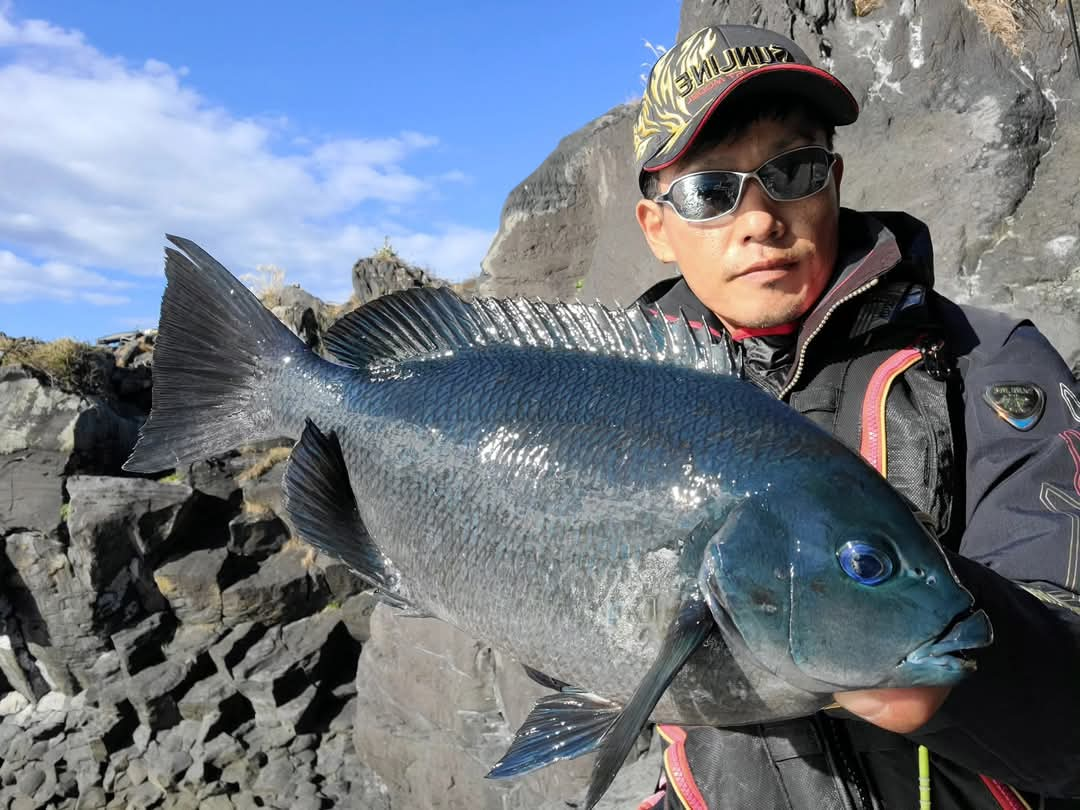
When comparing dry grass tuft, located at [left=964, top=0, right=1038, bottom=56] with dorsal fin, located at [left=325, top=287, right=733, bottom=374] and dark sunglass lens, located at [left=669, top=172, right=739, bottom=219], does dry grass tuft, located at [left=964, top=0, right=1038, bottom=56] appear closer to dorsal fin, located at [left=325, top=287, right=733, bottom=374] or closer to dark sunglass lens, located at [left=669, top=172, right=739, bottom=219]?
dark sunglass lens, located at [left=669, top=172, right=739, bottom=219]

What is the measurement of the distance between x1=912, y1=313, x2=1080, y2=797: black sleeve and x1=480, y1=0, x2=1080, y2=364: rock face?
276 cm

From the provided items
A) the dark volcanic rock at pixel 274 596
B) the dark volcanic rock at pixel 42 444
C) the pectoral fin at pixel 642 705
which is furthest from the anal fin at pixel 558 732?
the dark volcanic rock at pixel 42 444

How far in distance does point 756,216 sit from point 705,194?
0.14m

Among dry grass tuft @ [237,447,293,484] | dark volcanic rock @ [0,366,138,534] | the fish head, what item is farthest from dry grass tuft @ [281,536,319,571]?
the fish head

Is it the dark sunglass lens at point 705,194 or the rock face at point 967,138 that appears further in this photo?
the rock face at point 967,138

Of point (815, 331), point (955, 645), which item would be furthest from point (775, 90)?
point (955, 645)

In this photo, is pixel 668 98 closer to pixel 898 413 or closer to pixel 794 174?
pixel 794 174

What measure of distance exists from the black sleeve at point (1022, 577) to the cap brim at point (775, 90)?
2.20 ft

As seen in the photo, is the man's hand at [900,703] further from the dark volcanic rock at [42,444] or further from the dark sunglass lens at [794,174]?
the dark volcanic rock at [42,444]

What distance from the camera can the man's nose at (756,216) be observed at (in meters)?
1.64

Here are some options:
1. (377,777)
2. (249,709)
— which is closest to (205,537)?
(249,709)

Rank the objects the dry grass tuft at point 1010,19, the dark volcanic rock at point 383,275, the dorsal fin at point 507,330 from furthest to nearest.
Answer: the dark volcanic rock at point 383,275, the dry grass tuft at point 1010,19, the dorsal fin at point 507,330

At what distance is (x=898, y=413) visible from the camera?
1604 millimetres

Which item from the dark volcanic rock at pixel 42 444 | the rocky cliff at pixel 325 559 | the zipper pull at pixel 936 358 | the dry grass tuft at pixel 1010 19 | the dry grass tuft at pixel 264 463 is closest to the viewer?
the zipper pull at pixel 936 358
